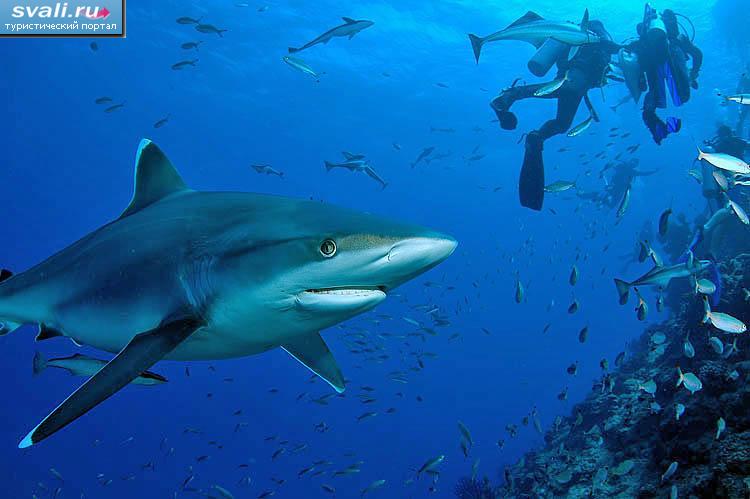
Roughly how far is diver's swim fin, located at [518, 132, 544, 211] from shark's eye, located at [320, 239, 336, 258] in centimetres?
636

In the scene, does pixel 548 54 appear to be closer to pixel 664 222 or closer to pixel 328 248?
pixel 664 222

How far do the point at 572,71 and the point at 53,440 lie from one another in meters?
71.6

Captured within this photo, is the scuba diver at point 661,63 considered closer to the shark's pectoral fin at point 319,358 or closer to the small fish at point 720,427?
the small fish at point 720,427

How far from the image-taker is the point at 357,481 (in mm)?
45906

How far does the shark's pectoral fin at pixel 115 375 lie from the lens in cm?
190

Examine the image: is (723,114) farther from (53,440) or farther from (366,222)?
(53,440)

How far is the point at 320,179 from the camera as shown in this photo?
2788 inches

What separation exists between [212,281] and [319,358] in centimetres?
136

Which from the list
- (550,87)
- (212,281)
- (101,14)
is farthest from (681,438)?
(101,14)

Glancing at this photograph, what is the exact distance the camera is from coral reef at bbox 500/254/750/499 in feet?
12.6

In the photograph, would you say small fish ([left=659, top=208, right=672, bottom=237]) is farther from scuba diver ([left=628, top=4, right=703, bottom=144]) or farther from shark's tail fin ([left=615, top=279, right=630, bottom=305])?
scuba diver ([left=628, top=4, right=703, bottom=144])

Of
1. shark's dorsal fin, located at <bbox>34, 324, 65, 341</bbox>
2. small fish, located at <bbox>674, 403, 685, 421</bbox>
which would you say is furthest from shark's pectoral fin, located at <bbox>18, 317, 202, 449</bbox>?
small fish, located at <bbox>674, 403, 685, 421</bbox>

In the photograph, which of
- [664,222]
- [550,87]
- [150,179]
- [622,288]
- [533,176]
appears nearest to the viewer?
[150,179]

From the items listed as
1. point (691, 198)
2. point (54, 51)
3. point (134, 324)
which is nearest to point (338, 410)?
point (54, 51)
